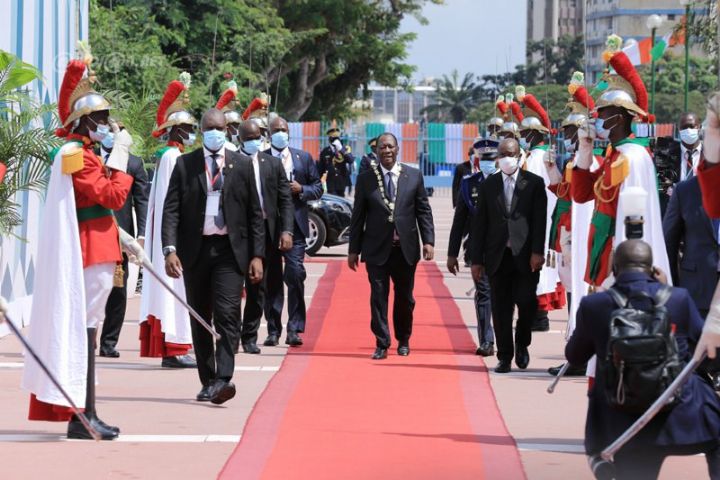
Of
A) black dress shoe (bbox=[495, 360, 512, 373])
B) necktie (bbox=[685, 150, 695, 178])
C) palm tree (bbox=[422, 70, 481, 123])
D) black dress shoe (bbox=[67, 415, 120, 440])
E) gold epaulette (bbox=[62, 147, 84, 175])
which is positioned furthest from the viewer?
palm tree (bbox=[422, 70, 481, 123])

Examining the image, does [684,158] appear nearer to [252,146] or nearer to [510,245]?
[510,245]

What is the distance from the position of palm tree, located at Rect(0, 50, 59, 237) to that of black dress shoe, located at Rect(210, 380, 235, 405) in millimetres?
A: 3747

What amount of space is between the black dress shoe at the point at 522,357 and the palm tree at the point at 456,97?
137m

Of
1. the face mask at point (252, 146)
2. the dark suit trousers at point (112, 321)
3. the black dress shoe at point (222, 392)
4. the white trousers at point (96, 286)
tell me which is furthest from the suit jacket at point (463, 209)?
the white trousers at point (96, 286)

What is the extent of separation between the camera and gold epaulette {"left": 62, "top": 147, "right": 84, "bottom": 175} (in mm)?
9414

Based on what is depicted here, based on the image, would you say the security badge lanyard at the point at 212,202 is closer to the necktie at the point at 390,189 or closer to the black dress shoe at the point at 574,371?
the necktie at the point at 390,189

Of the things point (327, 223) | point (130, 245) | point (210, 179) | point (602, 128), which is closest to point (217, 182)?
point (210, 179)

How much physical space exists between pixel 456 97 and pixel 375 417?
141 m

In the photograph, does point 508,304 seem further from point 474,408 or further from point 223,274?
point 223,274

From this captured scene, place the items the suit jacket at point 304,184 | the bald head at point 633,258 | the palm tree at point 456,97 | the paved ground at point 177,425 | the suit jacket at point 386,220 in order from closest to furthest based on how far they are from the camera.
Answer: the bald head at point 633,258
the paved ground at point 177,425
the suit jacket at point 386,220
the suit jacket at point 304,184
the palm tree at point 456,97

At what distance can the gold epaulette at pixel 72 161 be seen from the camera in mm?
9414

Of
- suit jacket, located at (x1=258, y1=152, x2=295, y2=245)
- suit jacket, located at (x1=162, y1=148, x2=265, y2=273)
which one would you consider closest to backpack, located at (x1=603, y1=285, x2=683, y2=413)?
suit jacket, located at (x1=162, y1=148, x2=265, y2=273)

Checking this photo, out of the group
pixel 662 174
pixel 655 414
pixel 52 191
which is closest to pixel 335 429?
pixel 52 191

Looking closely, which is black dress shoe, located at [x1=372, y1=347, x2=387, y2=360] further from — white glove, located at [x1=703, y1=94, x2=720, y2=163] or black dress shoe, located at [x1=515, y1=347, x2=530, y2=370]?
white glove, located at [x1=703, y1=94, x2=720, y2=163]
